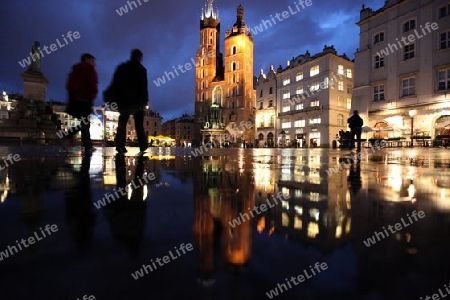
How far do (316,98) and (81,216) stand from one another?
43.5 meters

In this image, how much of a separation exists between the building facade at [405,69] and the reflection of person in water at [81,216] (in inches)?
1108

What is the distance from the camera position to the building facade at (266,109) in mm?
52031

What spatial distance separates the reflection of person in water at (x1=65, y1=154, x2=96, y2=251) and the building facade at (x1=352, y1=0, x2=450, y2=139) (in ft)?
92.4

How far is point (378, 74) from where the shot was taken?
91.2 feet

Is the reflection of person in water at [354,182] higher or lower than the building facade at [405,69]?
lower

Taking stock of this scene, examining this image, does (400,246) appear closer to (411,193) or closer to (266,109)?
(411,193)

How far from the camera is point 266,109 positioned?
53.1 metres

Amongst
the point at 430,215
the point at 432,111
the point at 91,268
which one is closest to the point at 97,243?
the point at 91,268

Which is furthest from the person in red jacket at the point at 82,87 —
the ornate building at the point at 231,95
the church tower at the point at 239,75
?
the church tower at the point at 239,75

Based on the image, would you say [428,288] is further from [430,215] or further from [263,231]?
[430,215]

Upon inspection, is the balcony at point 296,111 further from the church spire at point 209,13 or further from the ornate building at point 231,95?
the church spire at point 209,13

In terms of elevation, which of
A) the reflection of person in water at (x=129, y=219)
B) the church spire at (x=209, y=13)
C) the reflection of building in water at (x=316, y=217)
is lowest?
the reflection of building in water at (x=316, y=217)

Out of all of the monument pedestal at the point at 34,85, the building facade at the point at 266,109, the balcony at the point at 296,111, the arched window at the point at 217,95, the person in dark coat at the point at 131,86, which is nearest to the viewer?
the person in dark coat at the point at 131,86

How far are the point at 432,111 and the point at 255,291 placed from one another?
95.1 feet
